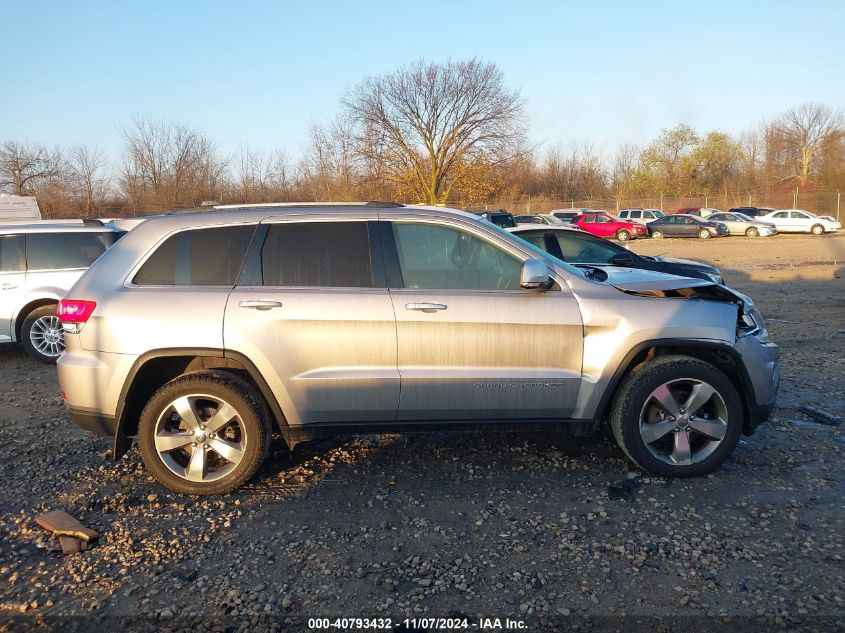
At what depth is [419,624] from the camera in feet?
9.48

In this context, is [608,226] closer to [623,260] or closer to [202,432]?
[623,260]

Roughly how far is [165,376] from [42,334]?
5249 millimetres

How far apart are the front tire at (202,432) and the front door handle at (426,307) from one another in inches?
45.0

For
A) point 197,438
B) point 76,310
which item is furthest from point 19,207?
point 197,438

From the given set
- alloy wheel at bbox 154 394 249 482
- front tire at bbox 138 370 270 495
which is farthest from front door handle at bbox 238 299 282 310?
alloy wheel at bbox 154 394 249 482

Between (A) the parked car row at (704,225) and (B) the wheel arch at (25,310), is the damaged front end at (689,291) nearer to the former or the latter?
(B) the wheel arch at (25,310)

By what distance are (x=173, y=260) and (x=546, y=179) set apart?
63.8m

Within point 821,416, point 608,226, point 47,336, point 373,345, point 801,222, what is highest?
point 801,222

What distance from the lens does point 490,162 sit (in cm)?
3922

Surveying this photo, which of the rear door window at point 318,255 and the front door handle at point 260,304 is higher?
the rear door window at point 318,255

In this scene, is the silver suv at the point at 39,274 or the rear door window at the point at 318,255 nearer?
the rear door window at the point at 318,255

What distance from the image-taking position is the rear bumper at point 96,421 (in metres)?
4.12

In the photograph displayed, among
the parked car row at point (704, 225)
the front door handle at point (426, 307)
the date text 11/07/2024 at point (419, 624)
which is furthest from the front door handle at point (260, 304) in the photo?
the parked car row at point (704, 225)

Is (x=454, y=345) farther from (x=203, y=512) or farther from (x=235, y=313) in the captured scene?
(x=203, y=512)
